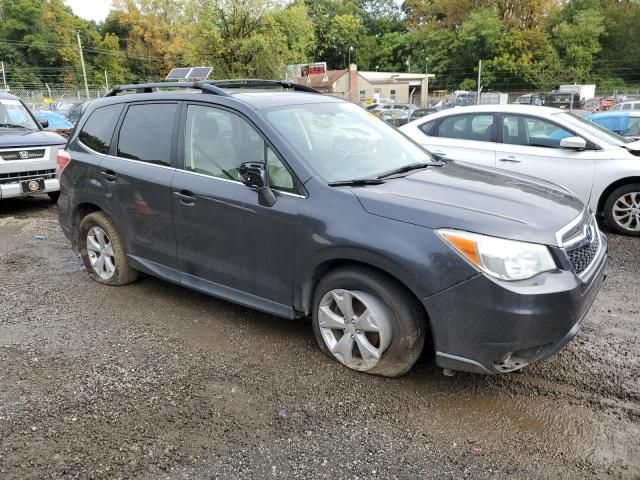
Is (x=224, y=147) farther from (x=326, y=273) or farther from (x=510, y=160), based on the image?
(x=510, y=160)

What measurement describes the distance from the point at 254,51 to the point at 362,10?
76973 mm

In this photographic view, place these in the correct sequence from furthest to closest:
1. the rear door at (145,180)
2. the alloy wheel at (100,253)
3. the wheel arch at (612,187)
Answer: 1. the wheel arch at (612,187)
2. the alloy wheel at (100,253)
3. the rear door at (145,180)

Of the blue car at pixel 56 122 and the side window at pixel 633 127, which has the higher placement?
the blue car at pixel 56 122

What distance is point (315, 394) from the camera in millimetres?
3205

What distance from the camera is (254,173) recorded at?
11.3 feet

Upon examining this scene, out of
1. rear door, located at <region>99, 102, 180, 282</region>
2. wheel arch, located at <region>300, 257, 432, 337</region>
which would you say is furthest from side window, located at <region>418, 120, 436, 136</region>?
wheel arch, located at <region>300, 257, 432, 337</region>

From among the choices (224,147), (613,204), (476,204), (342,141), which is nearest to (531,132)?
(613,204)

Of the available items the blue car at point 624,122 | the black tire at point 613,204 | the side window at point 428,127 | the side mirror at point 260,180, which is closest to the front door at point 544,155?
the black tire at point 613,204

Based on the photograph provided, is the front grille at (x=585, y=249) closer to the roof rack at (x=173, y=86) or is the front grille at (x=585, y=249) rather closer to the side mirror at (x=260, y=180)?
the side mirror at (x=260, y=180)

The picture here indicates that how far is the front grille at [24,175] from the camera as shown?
8.08 meters

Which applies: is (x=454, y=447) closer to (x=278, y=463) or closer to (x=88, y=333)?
(x=278, y=463)

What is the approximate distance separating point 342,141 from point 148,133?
1.70 m

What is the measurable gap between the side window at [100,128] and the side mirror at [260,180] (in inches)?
75.9

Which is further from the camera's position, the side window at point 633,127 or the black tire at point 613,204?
the side window at point 633,127
